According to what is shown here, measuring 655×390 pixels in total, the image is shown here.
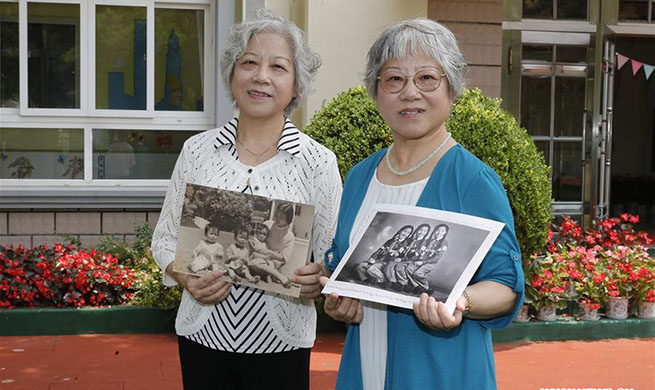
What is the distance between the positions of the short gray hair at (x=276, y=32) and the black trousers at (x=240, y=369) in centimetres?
95

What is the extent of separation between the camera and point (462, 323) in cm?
217

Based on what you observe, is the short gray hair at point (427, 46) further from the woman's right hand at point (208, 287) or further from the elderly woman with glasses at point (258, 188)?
the woman's right hand at point (208, 287)

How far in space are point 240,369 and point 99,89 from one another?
611 cm

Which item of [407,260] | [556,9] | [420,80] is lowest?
[407,260]

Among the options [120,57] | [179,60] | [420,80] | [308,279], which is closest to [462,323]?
[308,279]

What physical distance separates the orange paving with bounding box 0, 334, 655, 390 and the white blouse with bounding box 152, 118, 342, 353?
2775mm

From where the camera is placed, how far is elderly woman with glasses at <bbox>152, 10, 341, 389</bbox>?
278cm

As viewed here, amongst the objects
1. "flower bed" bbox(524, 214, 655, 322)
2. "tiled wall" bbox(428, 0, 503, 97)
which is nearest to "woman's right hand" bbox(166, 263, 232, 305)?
"flower bed" bbox(524, 214, 655, 322)

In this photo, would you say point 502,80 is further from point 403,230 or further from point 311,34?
point 403,230

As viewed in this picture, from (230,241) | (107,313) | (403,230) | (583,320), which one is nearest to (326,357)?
(107,313)

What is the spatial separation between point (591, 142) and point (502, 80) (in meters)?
1.48

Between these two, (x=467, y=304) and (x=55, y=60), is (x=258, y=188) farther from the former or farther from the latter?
(x=55, y=60)

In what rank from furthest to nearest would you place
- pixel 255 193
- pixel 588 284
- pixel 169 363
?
pixel 588 284, pixel 169 363, pixel 255 193

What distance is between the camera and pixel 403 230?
217cm
